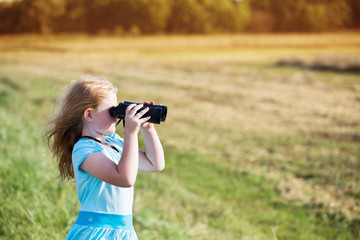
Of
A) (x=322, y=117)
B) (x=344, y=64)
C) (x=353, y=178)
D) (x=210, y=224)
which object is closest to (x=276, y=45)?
(x=344, y=64)

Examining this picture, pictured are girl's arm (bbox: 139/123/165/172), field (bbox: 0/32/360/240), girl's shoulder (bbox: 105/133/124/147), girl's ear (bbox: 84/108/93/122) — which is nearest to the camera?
girl's ear (bbox: 84/108/93/122)

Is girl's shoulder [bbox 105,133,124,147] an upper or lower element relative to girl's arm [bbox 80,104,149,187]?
lower

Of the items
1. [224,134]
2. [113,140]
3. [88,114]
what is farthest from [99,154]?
[224,134]

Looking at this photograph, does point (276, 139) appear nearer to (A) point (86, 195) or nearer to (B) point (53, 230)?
(B) point (53, 230)

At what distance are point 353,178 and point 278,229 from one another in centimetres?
229

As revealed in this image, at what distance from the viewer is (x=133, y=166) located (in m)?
1.77

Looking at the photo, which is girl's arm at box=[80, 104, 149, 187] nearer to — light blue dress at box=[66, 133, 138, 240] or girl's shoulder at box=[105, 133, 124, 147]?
light blue dress at box=[66, 133, 138, 240]

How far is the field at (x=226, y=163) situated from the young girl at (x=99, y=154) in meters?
0.31

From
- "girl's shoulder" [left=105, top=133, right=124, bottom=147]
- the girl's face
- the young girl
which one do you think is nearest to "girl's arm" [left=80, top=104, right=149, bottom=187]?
the young girl

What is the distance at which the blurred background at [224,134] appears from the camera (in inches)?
166

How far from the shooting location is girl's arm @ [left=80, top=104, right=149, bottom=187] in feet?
5.76

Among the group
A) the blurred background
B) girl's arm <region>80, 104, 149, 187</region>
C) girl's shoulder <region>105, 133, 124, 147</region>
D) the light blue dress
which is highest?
girl's arm <region>80, 104, 149, 187</region>

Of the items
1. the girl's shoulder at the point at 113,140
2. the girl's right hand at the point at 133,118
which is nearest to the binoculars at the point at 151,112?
the girl's right hand at the point at 133,118

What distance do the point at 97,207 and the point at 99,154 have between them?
0.86 feet
